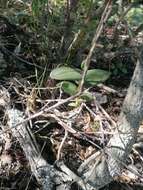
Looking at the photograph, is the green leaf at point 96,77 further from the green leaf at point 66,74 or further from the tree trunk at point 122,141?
the tree trunk at point 122,141

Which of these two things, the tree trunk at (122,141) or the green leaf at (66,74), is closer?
the tree trunk at (122,141)

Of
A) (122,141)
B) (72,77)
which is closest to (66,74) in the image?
(72,77)

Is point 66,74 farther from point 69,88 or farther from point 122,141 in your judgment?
point 122,141

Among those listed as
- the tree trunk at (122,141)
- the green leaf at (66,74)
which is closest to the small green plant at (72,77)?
the green leaf at (66,74)

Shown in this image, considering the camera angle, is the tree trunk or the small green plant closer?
the tree trunk

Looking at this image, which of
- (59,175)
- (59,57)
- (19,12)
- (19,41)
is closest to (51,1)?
(19,12)

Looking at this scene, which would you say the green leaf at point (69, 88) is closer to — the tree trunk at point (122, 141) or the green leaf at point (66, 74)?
the green leaf at point (66, 74)

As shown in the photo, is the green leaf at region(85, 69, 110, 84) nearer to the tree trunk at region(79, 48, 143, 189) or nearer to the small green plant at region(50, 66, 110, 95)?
the small green plant at region(50, 66, 110, 95)

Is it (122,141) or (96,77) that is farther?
(96,77)

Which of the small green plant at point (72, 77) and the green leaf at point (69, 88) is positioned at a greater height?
the small green plant at point (72, 77)

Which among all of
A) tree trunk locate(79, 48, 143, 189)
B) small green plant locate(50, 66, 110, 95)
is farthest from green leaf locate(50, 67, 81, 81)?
tree trunk locate(79, 48, 143, 189)

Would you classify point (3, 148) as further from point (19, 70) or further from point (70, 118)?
point (19, 70)

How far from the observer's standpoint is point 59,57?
184 cm

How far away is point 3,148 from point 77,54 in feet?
1.68
